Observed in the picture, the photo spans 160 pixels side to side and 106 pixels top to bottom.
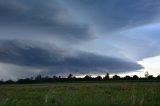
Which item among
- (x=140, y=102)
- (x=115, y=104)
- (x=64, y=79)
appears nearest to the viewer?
(x=140, y=102)

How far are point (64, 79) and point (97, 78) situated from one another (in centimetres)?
1637

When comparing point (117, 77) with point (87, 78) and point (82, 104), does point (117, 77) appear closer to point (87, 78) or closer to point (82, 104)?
point (87, 78)

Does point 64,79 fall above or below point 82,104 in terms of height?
above

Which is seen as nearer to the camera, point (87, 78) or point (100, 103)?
point (100, 103)

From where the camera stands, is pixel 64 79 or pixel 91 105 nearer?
pixel 91 105

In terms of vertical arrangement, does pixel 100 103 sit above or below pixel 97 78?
below

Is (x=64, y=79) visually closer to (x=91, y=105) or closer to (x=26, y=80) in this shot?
(x=26, y=80)

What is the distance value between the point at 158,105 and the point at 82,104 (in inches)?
115

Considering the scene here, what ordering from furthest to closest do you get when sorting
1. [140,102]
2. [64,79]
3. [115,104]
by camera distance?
[64,79] → [115,104] → [140,102]

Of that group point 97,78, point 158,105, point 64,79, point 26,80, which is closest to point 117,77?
point 97,78

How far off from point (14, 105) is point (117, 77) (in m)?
175

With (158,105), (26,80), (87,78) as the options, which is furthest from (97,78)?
(158,105)

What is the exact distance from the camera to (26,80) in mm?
193875

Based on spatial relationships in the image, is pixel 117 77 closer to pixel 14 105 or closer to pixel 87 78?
pixel 87 78
